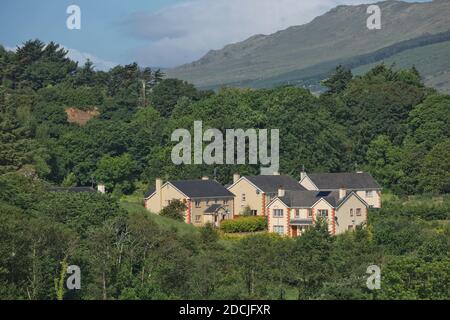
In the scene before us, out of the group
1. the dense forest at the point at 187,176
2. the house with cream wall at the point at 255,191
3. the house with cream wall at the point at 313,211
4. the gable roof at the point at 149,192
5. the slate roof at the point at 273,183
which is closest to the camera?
the dense forest at the point at 187,176

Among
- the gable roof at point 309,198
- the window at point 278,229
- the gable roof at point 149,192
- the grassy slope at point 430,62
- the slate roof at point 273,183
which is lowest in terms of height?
the window at point 278,229

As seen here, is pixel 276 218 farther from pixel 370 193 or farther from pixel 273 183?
pixel 370 193

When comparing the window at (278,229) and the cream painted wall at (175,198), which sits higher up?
the cream painted wall at (175,198)

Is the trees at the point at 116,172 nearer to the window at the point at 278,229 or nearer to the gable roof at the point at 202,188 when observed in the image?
the gable roof at the point at 202,188

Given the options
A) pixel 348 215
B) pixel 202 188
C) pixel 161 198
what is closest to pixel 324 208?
pixel 348 215

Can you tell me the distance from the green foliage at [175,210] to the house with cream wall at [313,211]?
3.89m

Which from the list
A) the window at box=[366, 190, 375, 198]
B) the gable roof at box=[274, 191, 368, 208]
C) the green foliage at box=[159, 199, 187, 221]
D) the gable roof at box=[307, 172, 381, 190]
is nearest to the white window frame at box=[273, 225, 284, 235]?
the gable roof at box=[274, 191, 368, 208]

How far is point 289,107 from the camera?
60969 mm

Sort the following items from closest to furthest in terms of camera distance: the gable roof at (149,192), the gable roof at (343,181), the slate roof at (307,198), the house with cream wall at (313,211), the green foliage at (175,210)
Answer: the house with cream wall at (313,211) → the slate roof at (307,198) → the green foliage at (175,210) → the gable roof at (149,192) → the gable roof at (343,181)

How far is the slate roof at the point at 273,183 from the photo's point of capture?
51656 mm

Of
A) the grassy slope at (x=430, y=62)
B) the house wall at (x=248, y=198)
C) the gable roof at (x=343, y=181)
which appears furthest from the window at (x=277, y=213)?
the grassy slope at (x=430, y=62)

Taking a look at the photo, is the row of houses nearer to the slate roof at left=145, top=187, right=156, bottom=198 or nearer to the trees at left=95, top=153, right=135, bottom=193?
the slate roof at left=145, top=187, right=156, bottom=198

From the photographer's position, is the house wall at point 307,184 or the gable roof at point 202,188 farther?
the house wall at point 307,184

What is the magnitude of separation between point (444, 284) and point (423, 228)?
14495 mm
